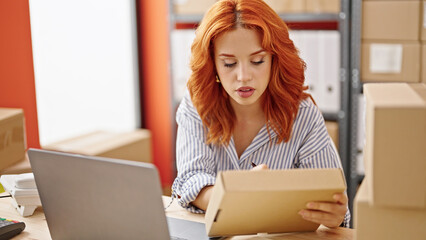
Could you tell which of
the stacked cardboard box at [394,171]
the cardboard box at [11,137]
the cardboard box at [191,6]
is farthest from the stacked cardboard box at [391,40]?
the cardboard box at [11,137]

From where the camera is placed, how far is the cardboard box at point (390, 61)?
289cm

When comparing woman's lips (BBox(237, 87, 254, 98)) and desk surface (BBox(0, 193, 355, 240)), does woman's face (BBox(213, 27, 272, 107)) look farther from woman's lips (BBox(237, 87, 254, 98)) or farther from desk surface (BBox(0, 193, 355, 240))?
desk surface (BBox(0, 193, 355, 240))

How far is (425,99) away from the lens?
1187 millimetres

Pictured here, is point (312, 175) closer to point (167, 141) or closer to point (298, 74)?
→ point (298, 74)

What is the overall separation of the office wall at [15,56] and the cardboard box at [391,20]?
174 centimetres

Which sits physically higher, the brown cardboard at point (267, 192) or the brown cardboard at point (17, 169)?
the brown cardboard at point (267, 192)

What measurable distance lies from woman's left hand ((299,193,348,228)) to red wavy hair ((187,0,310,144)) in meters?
0.47

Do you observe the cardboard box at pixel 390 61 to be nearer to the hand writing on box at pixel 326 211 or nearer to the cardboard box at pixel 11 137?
the hand writing on box at pixel 326 211

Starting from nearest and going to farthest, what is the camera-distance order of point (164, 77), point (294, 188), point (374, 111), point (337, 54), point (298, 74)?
point (374, 111) → point (294, 188) → point (298, 74) → point (337, 54) → point (164, 77)

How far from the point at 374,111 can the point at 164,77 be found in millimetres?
2989

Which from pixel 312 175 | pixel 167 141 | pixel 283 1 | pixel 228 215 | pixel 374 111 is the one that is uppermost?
pixel 283 1

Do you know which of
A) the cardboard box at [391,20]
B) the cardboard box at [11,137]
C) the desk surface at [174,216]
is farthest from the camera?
the cardboard box at [391,20]

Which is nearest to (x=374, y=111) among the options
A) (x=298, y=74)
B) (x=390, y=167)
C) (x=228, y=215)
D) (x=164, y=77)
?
(x=390, y=167)

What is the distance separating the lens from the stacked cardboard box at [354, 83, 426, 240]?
1.13 m
